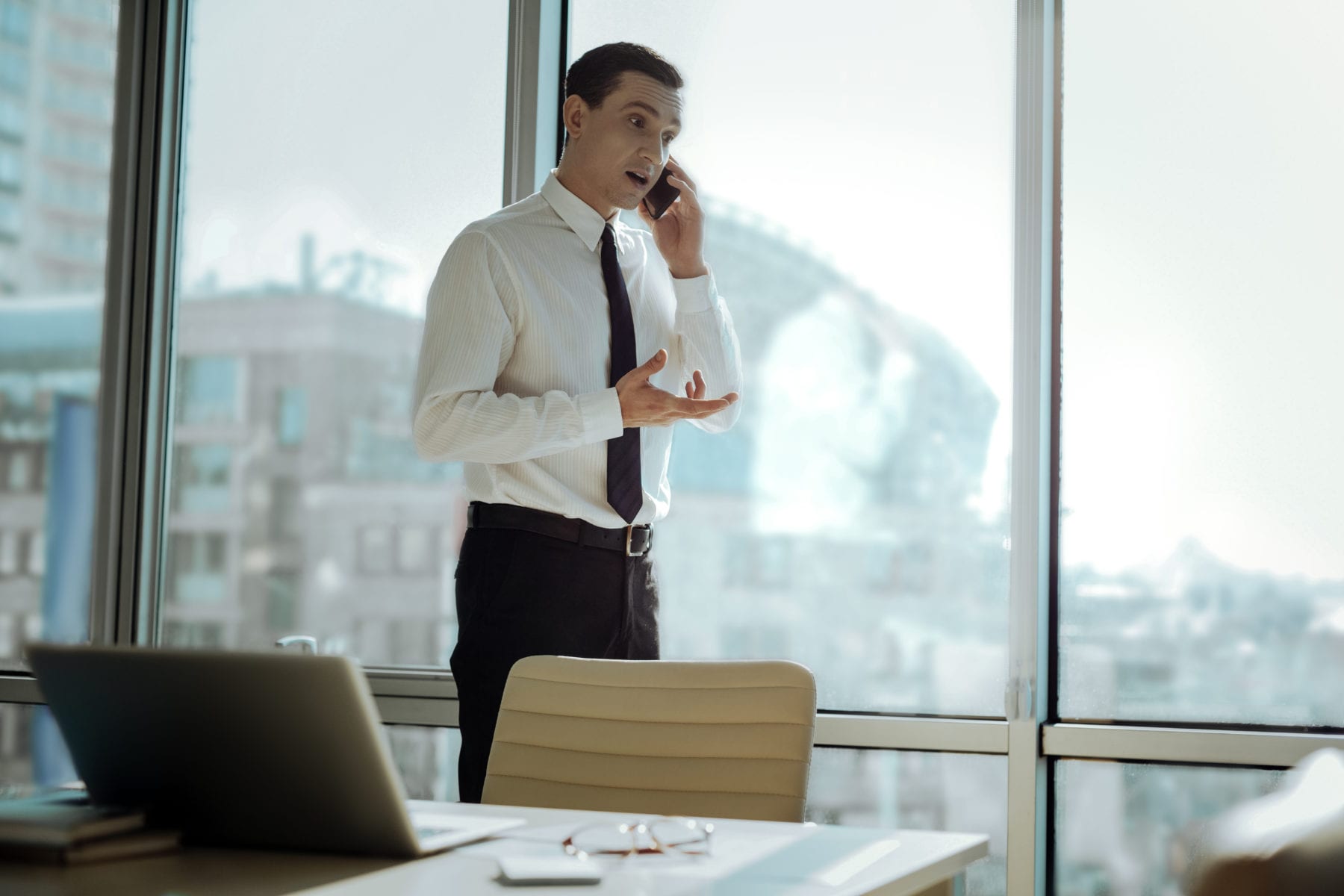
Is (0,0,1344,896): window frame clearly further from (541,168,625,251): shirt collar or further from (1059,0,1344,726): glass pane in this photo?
(541,168,625,251): shirt collar

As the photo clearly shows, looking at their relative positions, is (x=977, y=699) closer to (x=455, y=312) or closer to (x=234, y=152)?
(x=455, y=312)

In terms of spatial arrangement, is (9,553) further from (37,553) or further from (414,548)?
(414,548)

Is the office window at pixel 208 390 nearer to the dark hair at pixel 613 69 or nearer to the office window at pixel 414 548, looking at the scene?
the office window at pixel 414 548

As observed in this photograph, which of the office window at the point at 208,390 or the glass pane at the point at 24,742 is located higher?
the office window at the point at 208,390

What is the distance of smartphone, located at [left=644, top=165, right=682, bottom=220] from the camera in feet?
9.29

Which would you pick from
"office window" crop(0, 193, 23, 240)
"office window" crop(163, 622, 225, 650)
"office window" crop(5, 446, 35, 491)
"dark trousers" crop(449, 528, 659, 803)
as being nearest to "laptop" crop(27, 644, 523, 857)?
"dark trousers" crop(449, 528, 659, 803)

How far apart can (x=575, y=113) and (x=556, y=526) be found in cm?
87

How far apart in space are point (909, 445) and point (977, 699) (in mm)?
615

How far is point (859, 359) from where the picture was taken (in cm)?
330

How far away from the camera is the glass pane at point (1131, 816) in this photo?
298cm

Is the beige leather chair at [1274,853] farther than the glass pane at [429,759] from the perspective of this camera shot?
No

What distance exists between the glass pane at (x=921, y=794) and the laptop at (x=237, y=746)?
6.51ft

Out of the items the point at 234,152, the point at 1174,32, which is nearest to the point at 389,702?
the point at 234,152

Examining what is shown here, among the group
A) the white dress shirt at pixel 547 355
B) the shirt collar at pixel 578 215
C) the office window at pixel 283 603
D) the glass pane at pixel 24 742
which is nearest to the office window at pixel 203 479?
the office window at pixel 283 603
